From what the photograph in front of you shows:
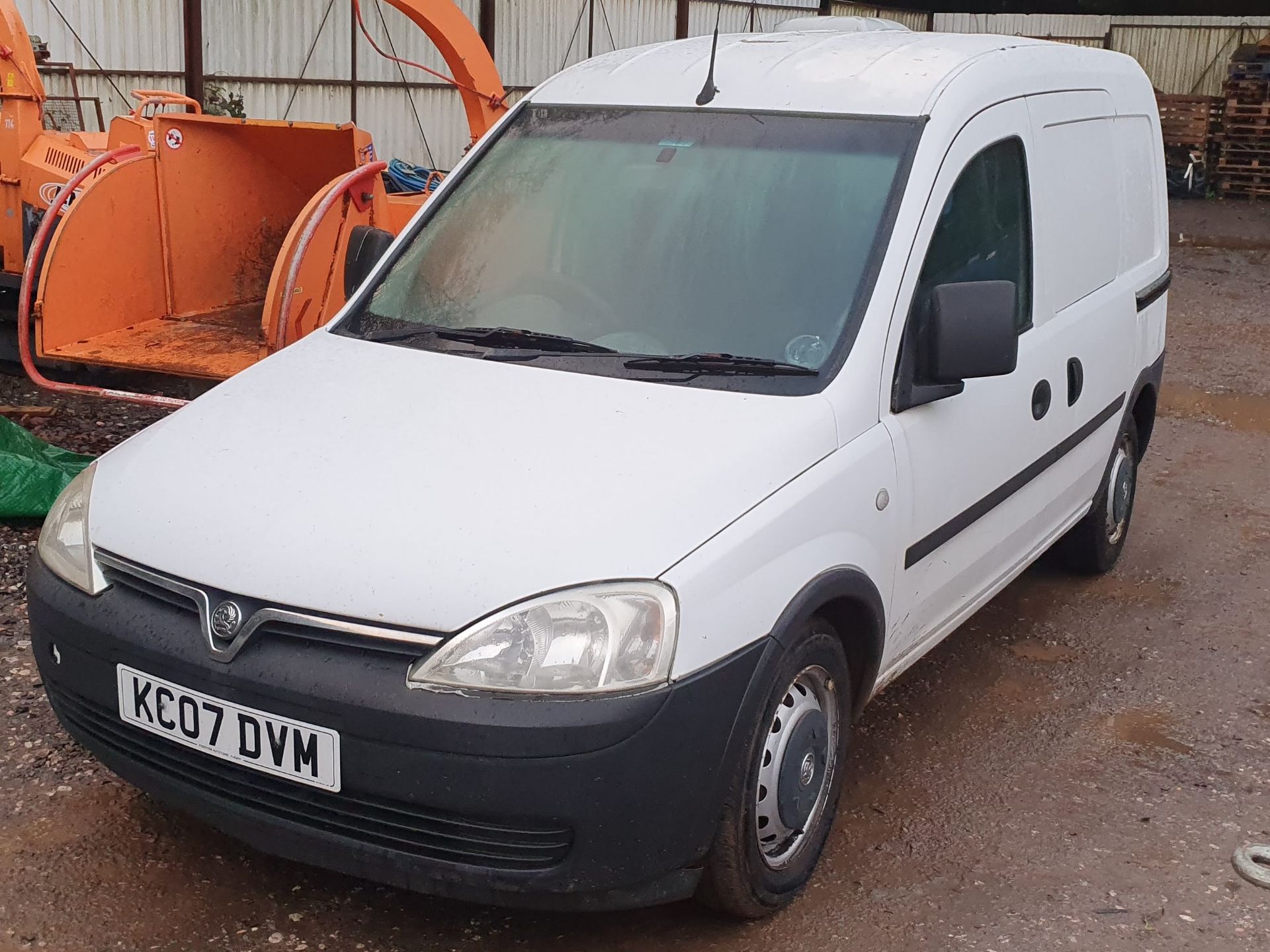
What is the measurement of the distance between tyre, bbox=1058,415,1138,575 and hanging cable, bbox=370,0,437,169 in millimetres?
11992

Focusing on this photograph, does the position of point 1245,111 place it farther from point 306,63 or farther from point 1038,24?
point 306,63

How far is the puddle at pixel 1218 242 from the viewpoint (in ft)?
54.8

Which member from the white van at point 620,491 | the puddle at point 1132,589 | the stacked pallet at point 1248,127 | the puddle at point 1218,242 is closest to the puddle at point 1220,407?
the puddle at point 1132,589

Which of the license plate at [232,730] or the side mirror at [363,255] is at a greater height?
the side mirror at [363,255]

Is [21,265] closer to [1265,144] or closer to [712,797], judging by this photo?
[712,797]

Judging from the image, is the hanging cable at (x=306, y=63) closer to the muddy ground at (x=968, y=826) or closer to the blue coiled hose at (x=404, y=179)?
the blue coiled hose at (x=404, y=179)

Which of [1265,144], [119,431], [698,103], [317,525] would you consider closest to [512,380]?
[317,525]

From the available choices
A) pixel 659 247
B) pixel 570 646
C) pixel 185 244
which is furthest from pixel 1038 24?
pixel 570 646

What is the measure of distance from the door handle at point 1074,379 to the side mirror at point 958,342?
1037 mm

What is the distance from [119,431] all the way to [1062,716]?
15.4ft

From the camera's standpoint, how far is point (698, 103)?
12.1 ft

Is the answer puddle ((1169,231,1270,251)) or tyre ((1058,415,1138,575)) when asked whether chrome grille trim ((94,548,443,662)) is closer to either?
tyre ((1058,415,1138,575))

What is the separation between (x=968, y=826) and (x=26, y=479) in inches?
147

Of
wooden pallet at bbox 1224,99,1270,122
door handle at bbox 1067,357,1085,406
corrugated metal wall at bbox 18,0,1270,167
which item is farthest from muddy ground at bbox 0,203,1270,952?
wooden pallet at bbox 1224,99,1270,122
